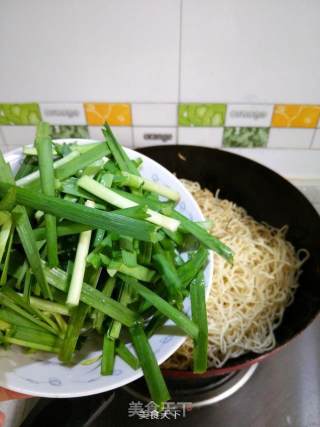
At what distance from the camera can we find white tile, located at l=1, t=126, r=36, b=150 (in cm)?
107

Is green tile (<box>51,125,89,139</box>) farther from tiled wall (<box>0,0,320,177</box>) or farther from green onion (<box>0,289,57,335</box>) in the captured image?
green onion (<box>0,289,57,335</box>)

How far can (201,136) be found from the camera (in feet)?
3.51

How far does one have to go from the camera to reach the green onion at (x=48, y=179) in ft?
1.78

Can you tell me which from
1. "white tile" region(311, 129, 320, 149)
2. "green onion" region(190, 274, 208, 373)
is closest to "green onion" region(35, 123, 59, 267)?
"green onion" region(190, 274, 208, 373)

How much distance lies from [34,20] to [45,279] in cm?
65

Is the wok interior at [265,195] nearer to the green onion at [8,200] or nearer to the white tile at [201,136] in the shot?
the white tile at [201,136]

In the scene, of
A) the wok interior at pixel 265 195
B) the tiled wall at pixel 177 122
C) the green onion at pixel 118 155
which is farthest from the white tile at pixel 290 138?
the green onion at pixel 118 155

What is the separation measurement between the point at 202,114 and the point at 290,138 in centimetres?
29

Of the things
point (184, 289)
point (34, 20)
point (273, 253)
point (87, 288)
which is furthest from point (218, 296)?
point (34, 20)

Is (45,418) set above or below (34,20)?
below

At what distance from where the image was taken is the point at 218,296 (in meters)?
0.90

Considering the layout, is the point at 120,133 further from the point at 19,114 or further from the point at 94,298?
the point at 94,298

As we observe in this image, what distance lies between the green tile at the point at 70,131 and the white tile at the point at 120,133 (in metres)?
0.02

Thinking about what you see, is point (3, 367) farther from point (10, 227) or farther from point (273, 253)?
point (273, 253)
